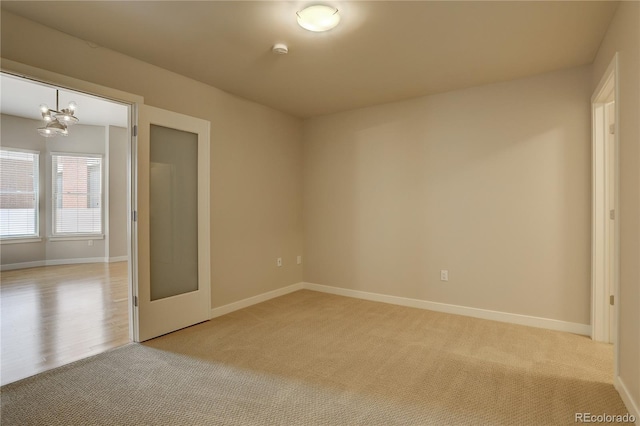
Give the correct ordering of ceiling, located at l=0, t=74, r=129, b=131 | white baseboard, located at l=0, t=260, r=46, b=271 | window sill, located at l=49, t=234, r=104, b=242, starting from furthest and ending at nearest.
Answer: window sill, located at l=49, t=234, r=104, b=242, white baseboard, located at l=0, t=260, r=46, b=271, ceiling, located at l=0, t=74, r=129, b=131

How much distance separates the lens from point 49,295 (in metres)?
4.65

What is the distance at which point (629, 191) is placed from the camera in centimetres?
206

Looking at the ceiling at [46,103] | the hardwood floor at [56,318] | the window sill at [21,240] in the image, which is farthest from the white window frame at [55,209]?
the hardwood floor at [56,318]

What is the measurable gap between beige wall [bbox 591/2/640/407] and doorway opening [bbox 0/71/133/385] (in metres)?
3.87

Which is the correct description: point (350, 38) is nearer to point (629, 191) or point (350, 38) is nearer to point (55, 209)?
point (629, 191)

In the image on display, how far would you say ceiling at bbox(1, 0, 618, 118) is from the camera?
2320 millimetres

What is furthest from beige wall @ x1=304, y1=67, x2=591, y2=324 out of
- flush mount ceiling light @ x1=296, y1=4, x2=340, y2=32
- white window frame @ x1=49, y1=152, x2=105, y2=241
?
white window frame @ x1=49, y1=152, x2=105, y2=241

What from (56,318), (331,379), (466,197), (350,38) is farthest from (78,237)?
(466,197)

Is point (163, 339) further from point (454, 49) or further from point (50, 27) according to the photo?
point (454, 49)

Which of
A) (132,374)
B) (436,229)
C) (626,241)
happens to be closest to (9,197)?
(132,374)

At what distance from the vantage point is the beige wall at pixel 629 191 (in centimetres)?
192

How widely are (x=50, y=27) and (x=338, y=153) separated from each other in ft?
10.9

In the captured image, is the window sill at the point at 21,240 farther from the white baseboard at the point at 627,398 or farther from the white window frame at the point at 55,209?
the white baseboard at the point at 627,398

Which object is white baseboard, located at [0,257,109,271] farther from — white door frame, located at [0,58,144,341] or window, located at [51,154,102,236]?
white door frame, located at [0,58,144,341]
